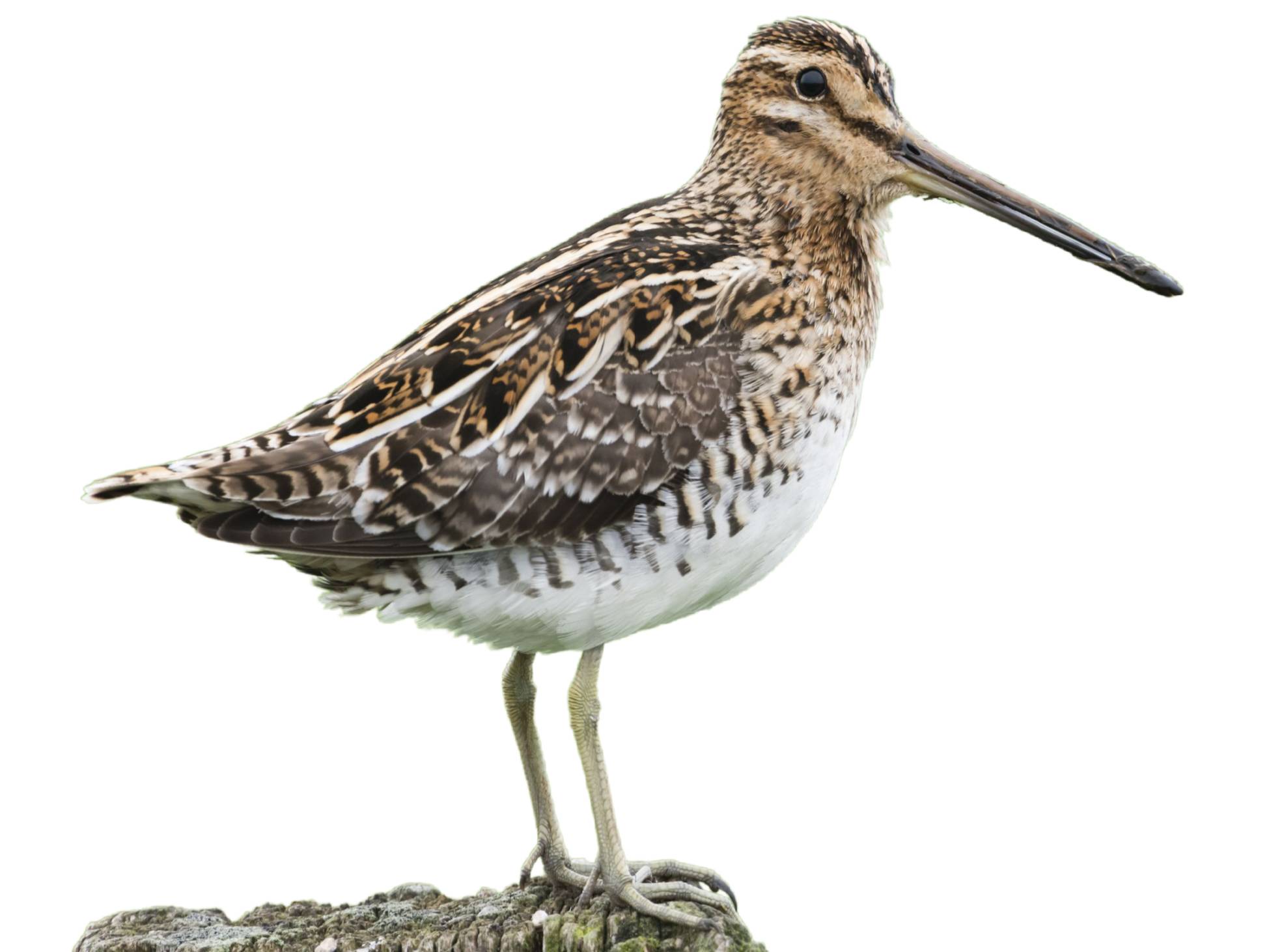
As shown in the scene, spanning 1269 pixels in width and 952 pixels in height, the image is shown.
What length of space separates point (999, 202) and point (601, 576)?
2.03 m

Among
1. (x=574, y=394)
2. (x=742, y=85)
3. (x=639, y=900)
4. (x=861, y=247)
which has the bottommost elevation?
(x=639, y=900)

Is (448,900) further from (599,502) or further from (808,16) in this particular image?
(808,16)

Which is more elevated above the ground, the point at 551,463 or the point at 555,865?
the point at 551,463

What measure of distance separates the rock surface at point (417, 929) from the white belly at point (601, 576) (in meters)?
1.07

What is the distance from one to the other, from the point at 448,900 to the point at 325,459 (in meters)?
1.99

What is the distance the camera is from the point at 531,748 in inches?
327

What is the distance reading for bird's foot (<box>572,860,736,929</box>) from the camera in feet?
25.5

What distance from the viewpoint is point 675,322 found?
294 inches

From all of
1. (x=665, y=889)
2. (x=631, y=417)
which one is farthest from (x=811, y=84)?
(x=665, y=889)

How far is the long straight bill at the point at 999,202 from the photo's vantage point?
772 cm

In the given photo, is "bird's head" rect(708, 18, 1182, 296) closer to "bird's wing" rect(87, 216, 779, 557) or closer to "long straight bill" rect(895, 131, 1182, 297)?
"long straight bill" rect(895, 131, 1182, 297)

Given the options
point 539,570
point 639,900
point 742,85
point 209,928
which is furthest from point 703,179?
point 209,928

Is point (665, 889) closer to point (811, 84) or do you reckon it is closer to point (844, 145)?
point (844, 145)

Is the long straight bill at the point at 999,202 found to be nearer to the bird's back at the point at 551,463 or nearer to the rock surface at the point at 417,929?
the bird's back at the point at 551,463
